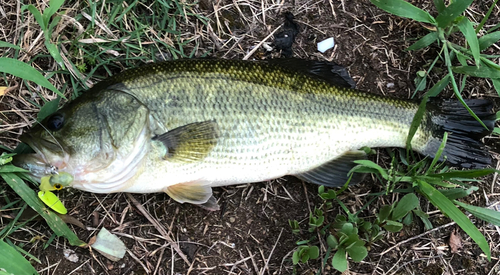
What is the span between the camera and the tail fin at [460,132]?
120 inches

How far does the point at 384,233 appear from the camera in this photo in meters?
3.11

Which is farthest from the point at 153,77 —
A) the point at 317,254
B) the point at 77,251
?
the point at 317,254

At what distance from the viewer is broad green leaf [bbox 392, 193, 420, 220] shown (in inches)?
109

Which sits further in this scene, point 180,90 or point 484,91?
point 484,91

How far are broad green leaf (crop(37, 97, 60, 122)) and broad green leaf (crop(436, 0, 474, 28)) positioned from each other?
317 centimetres

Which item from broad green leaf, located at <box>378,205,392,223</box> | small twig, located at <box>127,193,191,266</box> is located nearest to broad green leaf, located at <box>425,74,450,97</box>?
broad green leaf, located at <box>378,205,392,223</box>

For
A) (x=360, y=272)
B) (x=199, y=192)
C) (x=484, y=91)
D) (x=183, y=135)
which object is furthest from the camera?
(x=484, y=91)

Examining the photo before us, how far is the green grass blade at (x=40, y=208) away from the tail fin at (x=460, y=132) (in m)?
2.86

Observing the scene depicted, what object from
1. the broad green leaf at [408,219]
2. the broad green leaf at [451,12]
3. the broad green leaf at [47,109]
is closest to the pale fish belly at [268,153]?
the broad green leaf at [408,219]

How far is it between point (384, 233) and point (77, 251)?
2.46 metres

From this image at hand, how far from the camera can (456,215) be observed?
107 inches

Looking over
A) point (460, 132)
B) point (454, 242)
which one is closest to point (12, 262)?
point (454, 242)

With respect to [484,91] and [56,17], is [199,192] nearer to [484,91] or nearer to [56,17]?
[56,17]

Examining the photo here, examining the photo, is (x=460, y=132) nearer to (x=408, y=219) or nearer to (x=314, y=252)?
(x=408, y=219)
